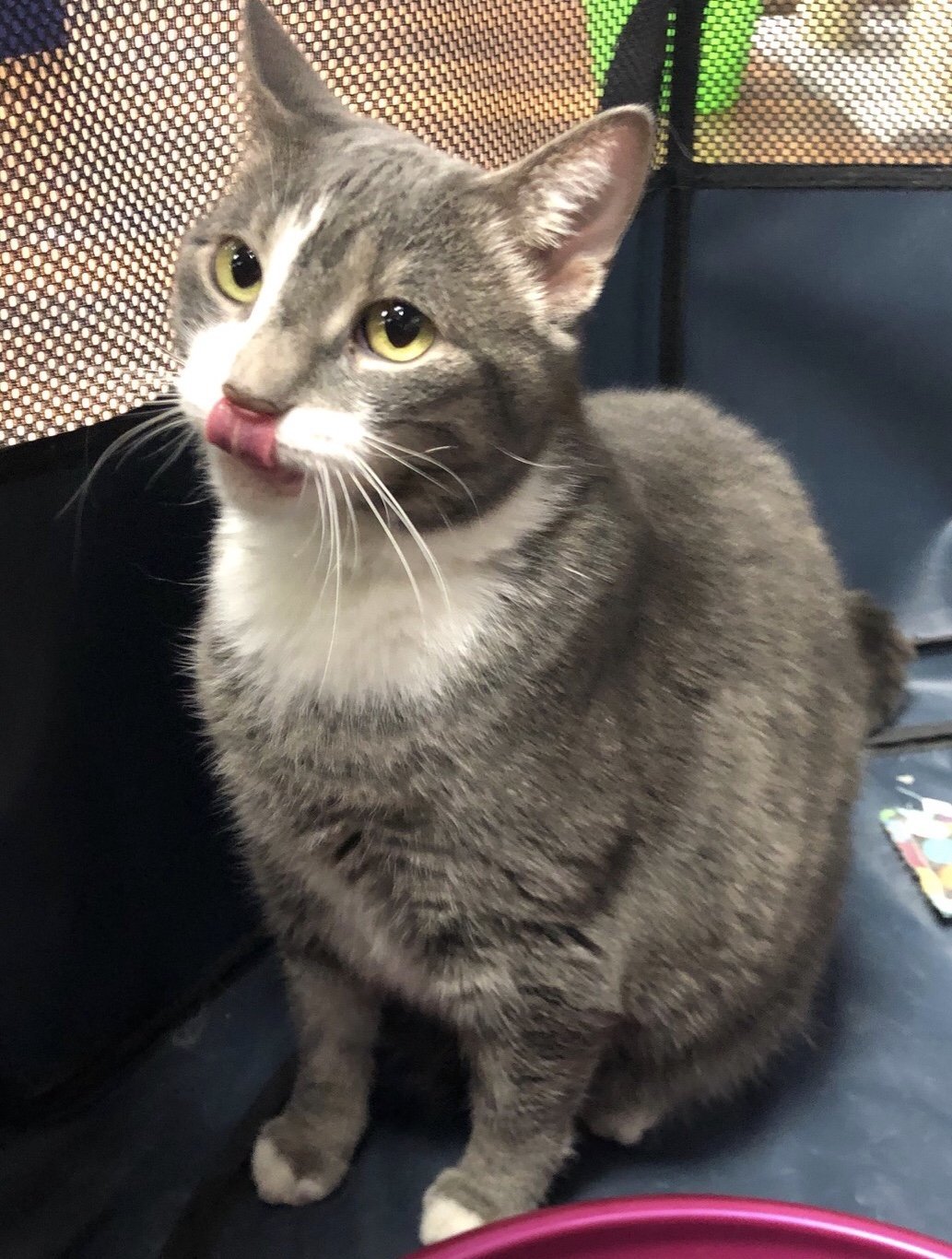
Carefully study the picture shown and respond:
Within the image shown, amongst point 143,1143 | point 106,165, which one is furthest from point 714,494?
point 143,1143

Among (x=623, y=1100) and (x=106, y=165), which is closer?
(x=106, y=165)

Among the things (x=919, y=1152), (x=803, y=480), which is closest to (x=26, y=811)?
(x=919, y=1152)

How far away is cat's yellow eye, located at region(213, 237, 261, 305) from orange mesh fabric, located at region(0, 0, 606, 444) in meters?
0.13

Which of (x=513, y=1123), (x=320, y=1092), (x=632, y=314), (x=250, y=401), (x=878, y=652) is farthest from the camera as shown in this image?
(x=632, y=314)

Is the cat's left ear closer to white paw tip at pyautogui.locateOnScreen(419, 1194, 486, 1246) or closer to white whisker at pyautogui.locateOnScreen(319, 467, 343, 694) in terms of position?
white whisker at pyautogui.locateOnScreen(319, 467, 343, 694)

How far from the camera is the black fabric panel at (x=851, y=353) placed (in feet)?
4.51

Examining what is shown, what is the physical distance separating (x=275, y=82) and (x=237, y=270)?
0.15 meters

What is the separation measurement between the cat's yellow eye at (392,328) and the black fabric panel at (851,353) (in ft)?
2.71

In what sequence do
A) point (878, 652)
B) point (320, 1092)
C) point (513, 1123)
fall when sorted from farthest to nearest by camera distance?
point (878, 652) → point (320, 1092) → point (513, 1123)

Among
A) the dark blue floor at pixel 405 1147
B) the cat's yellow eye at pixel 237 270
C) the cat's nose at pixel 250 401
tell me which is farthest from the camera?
the dark blue floor at pixel 405 1147

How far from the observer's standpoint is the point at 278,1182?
99cm

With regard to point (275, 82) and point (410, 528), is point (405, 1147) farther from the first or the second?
point (275, 82)

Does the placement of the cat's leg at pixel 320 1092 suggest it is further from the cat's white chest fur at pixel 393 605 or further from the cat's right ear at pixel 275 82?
the cat's right ear at pixel 275 82

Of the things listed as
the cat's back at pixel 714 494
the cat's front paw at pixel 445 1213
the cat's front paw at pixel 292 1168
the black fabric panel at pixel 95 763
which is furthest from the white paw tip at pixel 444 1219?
the cat's back at pixel 714 494
